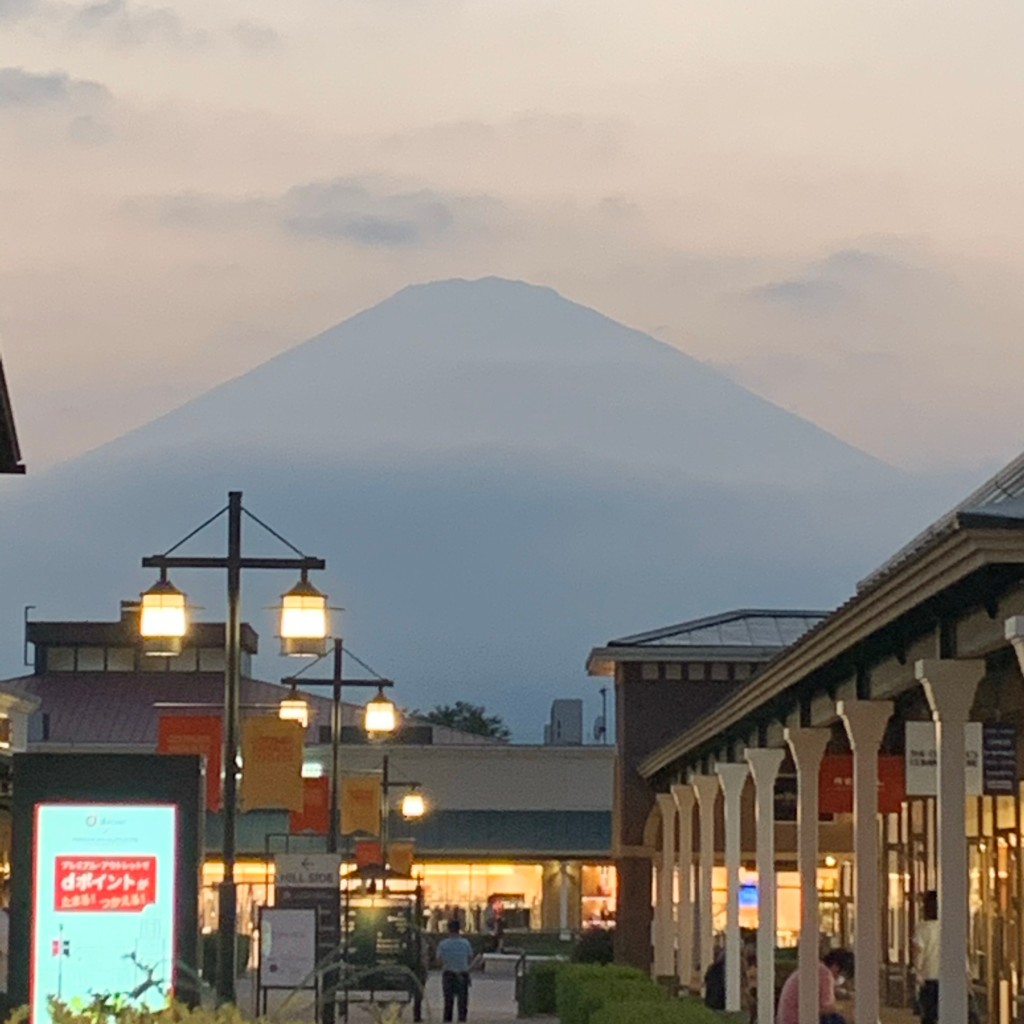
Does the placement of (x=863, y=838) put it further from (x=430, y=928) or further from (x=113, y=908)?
(x=430, y=928)

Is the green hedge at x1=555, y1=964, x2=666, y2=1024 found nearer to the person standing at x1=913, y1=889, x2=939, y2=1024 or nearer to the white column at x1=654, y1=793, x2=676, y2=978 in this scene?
the person standing at x1=913, y1=889, x2=939, y2=1024

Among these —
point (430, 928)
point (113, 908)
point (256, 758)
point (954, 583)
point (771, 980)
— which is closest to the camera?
point (954, 583)

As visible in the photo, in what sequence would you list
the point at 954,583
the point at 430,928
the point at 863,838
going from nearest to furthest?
the point at 954,583, the point at 863,838, the point at 430,928

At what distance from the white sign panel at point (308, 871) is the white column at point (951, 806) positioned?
15.4m

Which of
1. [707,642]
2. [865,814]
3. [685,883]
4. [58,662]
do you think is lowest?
[685,883]

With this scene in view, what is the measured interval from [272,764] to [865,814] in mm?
13608

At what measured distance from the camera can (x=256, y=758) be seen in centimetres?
3503

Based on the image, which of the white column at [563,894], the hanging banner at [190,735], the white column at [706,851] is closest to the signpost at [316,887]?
the hanging banner at [190,735]

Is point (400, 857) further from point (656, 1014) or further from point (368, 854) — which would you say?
point (656, 1014)

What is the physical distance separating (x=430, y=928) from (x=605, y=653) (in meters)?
25.7

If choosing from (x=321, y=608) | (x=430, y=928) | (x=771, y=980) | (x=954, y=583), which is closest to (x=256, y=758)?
(x=771, y=980)

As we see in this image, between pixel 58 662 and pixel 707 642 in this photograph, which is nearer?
pixel 707 642

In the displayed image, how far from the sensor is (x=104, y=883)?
1897 cm

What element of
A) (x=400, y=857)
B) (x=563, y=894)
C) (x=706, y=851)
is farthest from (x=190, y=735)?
(x=563, y=894)
